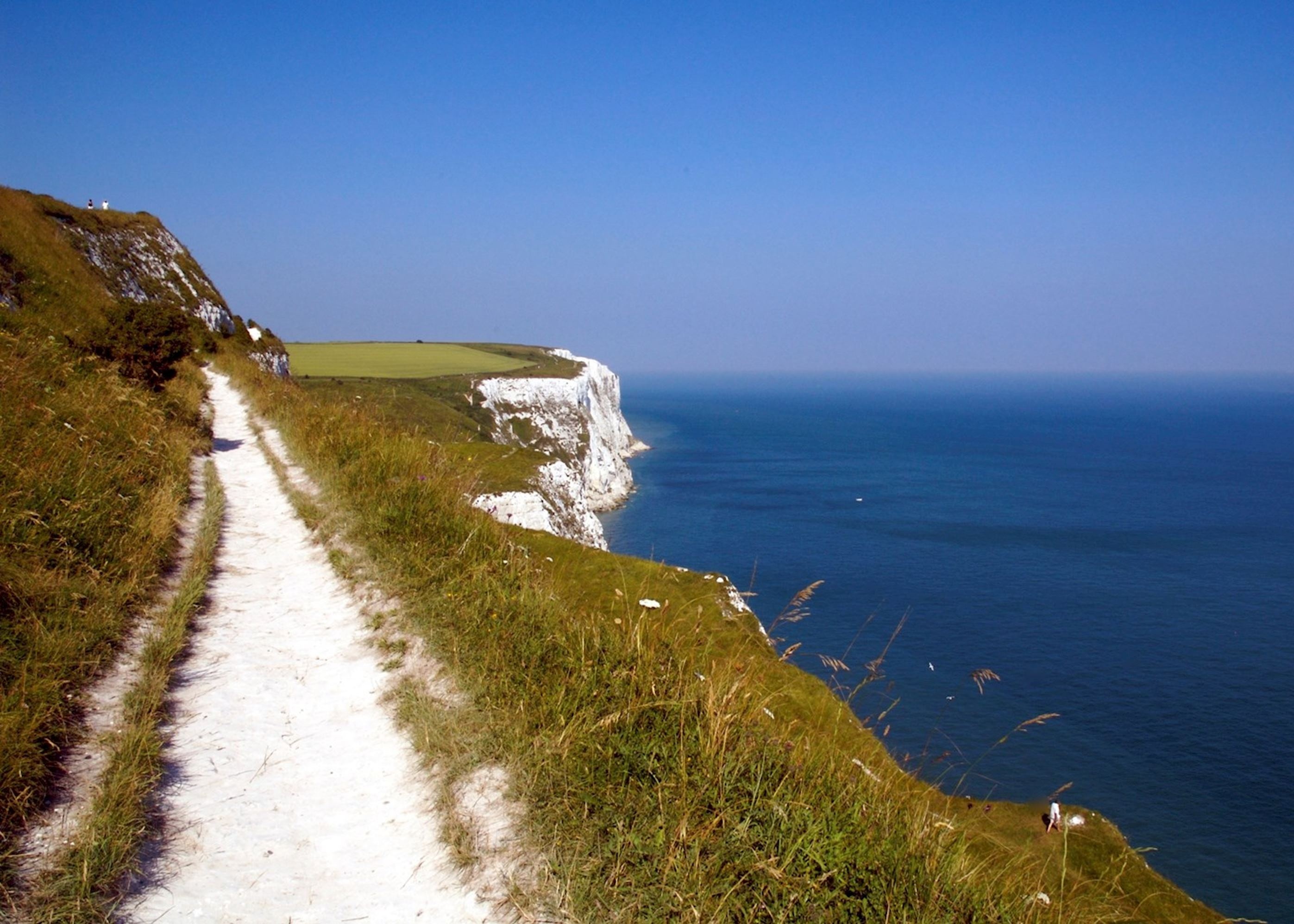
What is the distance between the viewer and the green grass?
11.3 ft

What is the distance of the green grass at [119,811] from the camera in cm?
345

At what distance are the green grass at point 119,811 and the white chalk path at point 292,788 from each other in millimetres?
155

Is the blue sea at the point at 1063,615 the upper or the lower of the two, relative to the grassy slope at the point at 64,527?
lower

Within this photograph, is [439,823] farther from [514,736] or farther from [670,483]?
[670,483]

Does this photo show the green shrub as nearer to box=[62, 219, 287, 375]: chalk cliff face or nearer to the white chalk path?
the white chalk path

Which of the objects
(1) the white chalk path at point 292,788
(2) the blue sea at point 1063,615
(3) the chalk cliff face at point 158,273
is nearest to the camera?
Answer: (1) the white chalk path at point 292,788

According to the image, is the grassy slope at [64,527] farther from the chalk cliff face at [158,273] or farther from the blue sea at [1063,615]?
the chalk cliff face at [158,273]

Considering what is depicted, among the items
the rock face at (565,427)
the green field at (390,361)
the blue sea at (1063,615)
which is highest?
the green field at (390,361)

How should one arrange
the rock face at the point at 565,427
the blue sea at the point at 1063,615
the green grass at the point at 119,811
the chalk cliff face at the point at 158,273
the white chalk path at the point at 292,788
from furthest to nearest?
the rock face at the point at 565,427
the chalk cliff face at the point at 158,273
the blue sea at the point at 1063,615
the white chalk path at the point at 292,788
the green grass at the point at 119,811

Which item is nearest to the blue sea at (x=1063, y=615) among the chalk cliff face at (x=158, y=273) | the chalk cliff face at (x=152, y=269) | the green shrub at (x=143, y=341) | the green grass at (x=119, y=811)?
the green grass at (x=119, y=811)

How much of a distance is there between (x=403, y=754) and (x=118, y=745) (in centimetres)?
172

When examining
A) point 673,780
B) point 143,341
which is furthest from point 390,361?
point 673,780

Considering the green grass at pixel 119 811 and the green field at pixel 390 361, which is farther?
the green field at pixel 390 361

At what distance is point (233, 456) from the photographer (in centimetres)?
1455
